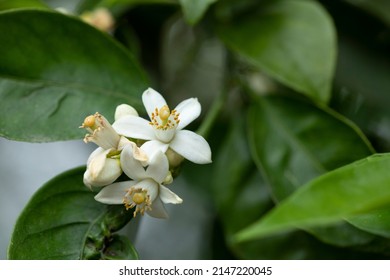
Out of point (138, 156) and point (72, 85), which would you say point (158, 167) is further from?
point (72, 85)

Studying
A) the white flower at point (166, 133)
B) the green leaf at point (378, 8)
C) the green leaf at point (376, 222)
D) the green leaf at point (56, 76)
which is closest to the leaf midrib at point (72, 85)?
the green leaf at point (56, 76)

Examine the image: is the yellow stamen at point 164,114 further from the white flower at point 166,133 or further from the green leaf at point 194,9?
the green leaf at point 194,9

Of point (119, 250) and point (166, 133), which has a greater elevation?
point (166, 133)

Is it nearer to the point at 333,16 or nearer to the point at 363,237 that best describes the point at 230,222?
the point at 363,237

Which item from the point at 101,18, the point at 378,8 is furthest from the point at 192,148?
the point at 378,8

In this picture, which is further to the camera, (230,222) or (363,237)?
(230,222)

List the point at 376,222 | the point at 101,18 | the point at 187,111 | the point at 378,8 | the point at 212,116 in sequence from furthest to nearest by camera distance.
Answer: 1. the point at 378,8
2. the point at 101,18
3. the point at 212,116
4. the point at 187,111
5. the point at 376,222

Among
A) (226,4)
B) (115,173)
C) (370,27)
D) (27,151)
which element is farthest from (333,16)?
(27,151)
